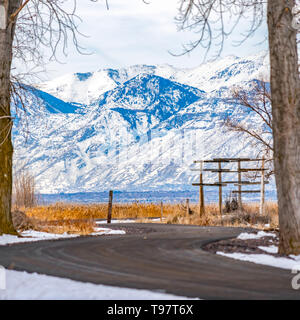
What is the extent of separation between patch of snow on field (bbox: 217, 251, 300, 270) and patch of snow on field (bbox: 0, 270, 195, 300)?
173 inches

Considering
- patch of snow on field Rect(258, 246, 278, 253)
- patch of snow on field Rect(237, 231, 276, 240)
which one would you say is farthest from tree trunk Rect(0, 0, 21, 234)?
patch of snow on field Rect(258, 246, 278, 253)

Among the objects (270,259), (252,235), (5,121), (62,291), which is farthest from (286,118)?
(5,121)

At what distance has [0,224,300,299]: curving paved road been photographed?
852 centimetres

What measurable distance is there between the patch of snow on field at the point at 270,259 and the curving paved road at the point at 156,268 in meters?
0.41

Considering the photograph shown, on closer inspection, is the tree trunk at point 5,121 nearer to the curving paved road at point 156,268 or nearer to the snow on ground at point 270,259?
the curving paved road at point 156,268

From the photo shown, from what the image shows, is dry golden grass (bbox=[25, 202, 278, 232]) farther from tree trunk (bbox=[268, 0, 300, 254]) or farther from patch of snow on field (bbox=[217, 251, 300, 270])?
patch of snow on field (bbox=[217, 251, 300, 270])

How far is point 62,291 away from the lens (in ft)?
27.0

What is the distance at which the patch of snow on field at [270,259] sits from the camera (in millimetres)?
11508

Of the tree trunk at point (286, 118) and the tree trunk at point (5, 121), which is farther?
the tree trunk at point (5, 121)

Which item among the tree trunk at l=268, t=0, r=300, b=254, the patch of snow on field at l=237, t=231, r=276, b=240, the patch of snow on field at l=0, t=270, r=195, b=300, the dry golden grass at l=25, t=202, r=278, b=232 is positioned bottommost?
the dry golden grass at l=25, t=202, r=278, b=232

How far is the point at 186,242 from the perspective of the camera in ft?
54.0

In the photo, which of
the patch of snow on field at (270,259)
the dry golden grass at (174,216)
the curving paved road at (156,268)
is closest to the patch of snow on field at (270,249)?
the patch of snow on field at (270,259)
